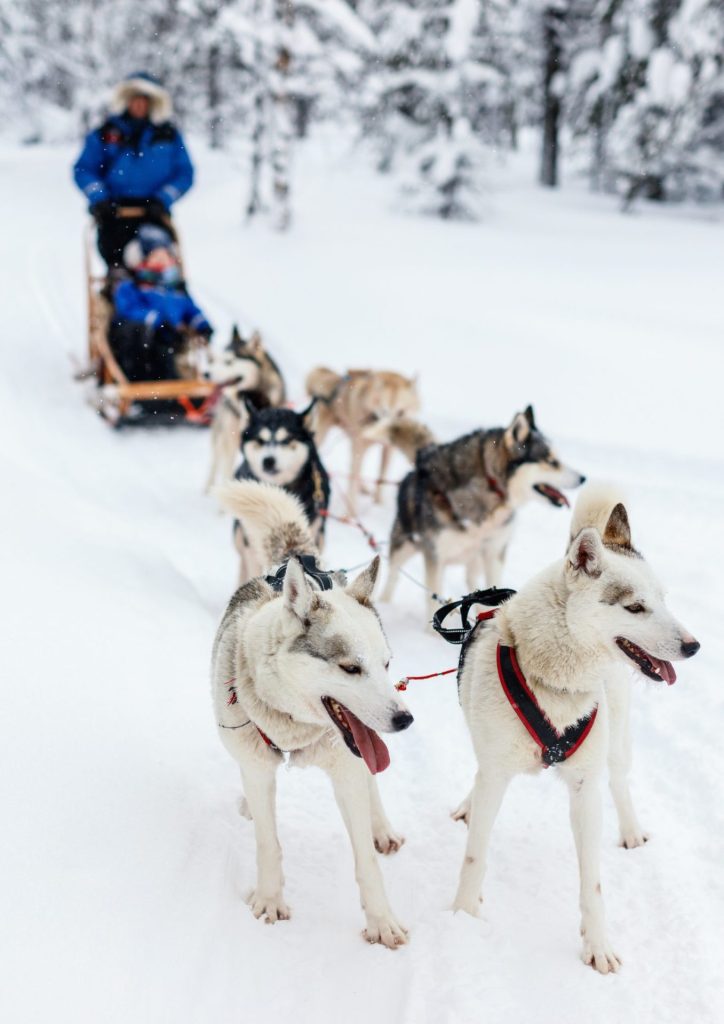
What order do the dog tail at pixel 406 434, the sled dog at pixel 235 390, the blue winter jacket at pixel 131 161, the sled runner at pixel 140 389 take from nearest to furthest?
the dog tail at pixel 406 434 < the sled dog at pixel 235 390 < the sled runner at pixel 140 389 < the blue winter jacket at pixel 131 161

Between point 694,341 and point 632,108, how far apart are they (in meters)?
5.84

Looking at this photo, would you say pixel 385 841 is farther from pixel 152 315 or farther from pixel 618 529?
pixel 152 315

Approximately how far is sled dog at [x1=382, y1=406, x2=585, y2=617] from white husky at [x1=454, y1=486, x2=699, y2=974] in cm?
161

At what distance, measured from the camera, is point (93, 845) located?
2.20m

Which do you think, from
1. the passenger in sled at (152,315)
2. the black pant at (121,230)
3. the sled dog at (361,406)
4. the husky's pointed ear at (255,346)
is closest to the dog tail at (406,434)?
the sled dog at (361,406)

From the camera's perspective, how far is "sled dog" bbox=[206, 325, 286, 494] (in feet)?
19.0

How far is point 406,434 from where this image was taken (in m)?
4.72

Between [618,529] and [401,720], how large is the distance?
2.57 feet

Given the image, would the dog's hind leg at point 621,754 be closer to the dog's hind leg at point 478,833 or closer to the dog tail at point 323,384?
the dog's hind leg at point 478,833

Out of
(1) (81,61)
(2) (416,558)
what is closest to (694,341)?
(2) (416,558)

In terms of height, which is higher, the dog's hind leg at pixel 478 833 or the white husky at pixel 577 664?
the white husky at pixel 577 664

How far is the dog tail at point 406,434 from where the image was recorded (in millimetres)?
4684

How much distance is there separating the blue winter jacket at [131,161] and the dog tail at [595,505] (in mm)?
5879

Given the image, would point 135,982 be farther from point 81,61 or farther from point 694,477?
point 81,61
